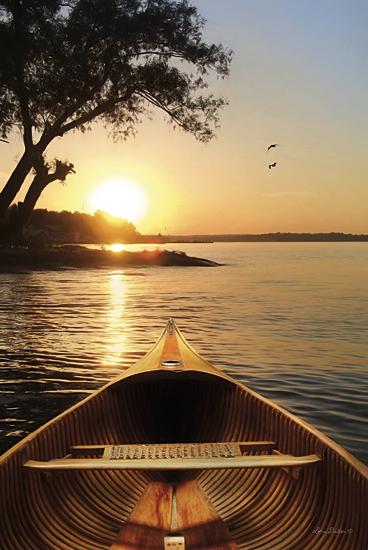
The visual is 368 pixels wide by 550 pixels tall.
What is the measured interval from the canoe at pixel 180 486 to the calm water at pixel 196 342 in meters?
1.79

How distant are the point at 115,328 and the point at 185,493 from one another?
12840 millimetres

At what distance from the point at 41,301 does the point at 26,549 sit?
2086 centimetres

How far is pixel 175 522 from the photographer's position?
4.67 metres

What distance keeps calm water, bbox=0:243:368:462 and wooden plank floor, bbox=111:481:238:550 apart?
254 centimetres

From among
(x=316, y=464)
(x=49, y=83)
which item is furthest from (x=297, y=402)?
(x=49, y=83)

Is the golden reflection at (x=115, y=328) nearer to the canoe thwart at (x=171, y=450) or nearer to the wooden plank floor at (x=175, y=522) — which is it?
the canoe thwart at (x=171, y=450)

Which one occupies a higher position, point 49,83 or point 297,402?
point 49,83

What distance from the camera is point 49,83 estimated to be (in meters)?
33.8

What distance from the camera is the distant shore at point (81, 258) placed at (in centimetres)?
3903

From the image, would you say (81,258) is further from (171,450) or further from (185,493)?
(185,493)

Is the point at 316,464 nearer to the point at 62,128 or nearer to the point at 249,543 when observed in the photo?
the point at 249,543

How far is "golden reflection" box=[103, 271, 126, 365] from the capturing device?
1334 centimetres
